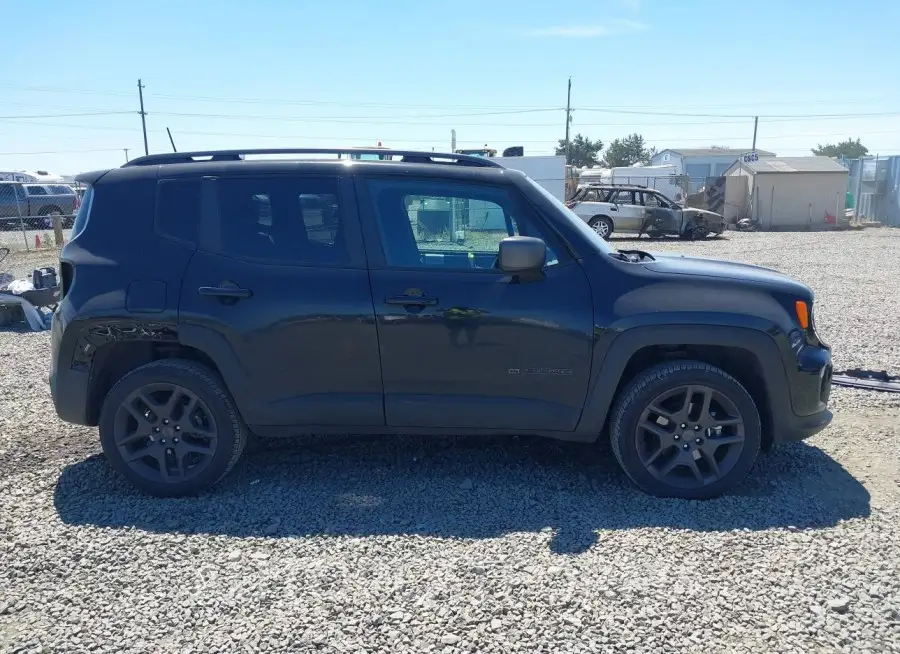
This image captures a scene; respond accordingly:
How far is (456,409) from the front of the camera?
413cm

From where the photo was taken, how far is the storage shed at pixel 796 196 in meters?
29.2

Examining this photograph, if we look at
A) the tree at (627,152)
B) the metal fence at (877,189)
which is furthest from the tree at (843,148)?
the metal fence at (877,189)

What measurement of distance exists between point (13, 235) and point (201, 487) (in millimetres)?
24414

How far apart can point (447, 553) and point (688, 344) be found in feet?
5.83

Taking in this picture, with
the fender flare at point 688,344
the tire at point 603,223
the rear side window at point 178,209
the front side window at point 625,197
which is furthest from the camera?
the front side window at point 625,197

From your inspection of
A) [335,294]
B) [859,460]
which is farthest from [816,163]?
[335,294]

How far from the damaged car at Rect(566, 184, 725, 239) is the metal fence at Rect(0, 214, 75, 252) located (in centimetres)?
1491

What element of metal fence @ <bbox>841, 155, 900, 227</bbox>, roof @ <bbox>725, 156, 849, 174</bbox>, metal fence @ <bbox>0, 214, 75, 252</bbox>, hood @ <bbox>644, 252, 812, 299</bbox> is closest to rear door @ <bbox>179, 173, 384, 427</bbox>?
hood @ <bbox>644, 252, 812, 299</bbox>

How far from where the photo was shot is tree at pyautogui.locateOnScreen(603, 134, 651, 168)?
3322 inches

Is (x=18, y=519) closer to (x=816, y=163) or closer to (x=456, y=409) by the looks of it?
(x=456, y=409)

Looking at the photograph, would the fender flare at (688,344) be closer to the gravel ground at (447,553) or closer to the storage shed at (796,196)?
the gravel ground at (447,553)

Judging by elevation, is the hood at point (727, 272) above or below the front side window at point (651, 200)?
below

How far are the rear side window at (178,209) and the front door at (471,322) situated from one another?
985mm

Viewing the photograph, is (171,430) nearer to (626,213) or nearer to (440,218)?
(440,218)
